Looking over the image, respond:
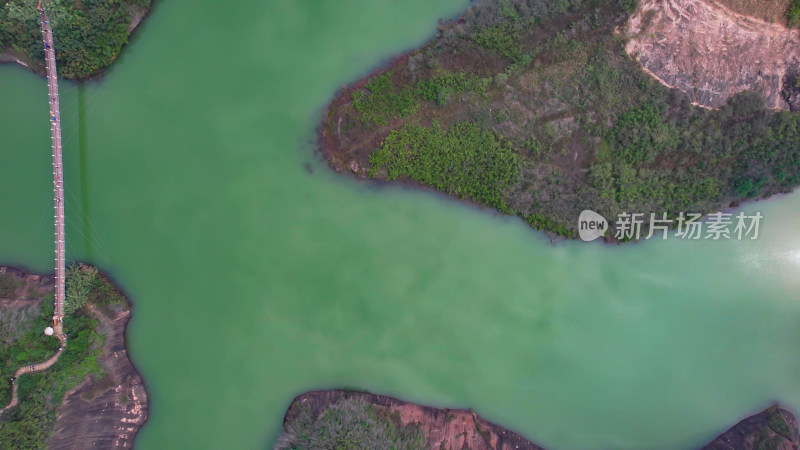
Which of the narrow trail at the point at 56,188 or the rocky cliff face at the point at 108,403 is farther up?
the narrow trail at the point at 56,188

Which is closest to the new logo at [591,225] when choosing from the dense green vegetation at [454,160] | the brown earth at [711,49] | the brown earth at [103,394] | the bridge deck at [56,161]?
the dense green vegetation at [454,160]

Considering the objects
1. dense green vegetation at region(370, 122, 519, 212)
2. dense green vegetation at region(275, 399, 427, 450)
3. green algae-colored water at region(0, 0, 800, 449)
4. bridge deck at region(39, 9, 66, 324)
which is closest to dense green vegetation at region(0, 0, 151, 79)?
bridge deck at region(39, 9, 66, 324)

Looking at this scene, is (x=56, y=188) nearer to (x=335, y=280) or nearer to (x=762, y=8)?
(x=335, y=280)

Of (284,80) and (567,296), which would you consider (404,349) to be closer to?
(567,296)

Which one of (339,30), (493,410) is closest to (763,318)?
(493,410)

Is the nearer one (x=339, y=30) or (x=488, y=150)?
(x=488, y=150)

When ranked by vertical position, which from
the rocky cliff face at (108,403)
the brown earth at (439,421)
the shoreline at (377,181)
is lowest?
the rocky cliff face at (108,403)

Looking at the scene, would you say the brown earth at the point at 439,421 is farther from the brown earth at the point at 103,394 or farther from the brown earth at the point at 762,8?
the brown earth at the point at 762,8
